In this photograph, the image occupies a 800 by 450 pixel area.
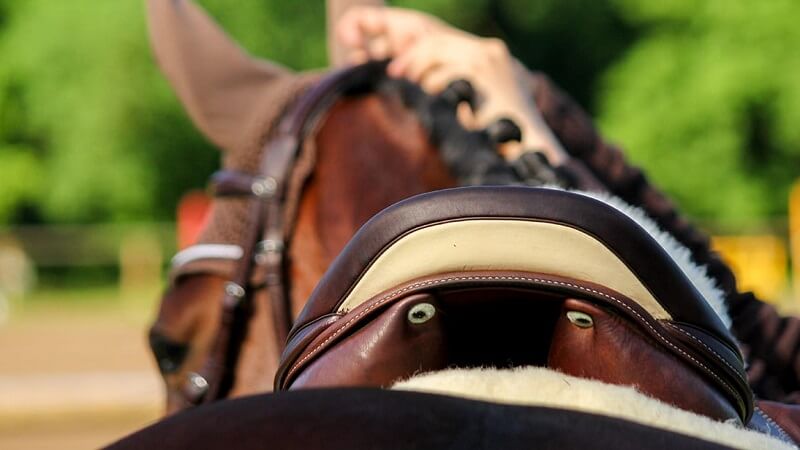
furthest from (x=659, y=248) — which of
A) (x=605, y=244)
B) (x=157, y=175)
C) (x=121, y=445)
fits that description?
(x=157, y=175)

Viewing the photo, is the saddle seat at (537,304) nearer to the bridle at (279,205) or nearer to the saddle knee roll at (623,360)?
the saddle knee roll at (623,360)

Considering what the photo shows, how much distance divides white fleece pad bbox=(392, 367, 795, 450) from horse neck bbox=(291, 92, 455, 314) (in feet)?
2.96

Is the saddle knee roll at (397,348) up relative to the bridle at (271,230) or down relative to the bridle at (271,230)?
up

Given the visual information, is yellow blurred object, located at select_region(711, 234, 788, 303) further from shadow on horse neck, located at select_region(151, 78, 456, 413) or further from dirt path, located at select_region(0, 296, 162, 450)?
shadow on horse neck, located at select_region(151, 78, 456, 413)

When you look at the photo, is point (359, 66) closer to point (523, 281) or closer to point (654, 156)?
point (523, 281)

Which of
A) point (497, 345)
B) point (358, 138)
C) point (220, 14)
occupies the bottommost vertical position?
point (220, 14)

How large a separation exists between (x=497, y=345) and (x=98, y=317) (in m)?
13.0

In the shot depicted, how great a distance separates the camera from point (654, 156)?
1407 centimetres

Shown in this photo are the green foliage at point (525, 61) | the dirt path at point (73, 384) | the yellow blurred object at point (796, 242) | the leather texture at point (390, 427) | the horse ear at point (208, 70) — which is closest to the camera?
the leather texture at point (390, 427)

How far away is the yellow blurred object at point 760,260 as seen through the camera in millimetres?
11883

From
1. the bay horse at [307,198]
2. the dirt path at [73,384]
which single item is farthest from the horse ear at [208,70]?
the dirt path at [73,384]

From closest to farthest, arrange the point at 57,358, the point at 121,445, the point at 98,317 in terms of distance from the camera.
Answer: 1. the point at 121,445
2. the point at 57,358
3. the point at 98,317

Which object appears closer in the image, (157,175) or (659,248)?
(659,248)

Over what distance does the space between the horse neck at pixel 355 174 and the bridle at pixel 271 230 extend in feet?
0.07
